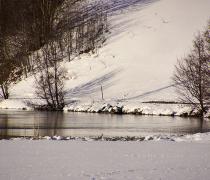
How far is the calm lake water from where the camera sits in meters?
31.7

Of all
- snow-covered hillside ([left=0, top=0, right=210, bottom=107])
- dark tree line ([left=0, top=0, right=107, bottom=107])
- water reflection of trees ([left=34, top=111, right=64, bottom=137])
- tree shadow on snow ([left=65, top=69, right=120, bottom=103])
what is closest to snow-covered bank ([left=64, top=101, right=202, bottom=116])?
snow-covered hillside ([left=0, top=0, right=210, bottom=107])

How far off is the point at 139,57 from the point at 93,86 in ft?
26.7

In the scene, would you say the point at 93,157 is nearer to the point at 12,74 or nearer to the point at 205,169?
the point at 205,169

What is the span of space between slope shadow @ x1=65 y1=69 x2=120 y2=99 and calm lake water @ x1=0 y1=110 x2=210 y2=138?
63.9 feet

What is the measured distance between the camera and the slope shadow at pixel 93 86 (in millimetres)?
62344

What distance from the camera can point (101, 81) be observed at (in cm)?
6475

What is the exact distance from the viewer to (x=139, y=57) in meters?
67.9

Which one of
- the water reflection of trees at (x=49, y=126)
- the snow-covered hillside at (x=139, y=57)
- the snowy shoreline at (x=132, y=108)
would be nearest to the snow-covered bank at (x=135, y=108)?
the snowy shoreline at (x=132, y=108)

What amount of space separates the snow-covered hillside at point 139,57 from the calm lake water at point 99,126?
1322 cm

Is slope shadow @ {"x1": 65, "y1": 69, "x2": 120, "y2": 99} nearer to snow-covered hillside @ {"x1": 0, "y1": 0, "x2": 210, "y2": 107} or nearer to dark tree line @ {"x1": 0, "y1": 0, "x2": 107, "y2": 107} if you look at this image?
snow-covered hillside @ {"x1": 0, "y1": 0, "x2": 210, "y2": 107}

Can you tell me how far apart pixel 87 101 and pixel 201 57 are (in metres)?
15.6

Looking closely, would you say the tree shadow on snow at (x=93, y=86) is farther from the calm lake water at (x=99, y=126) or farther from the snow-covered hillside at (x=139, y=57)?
the calm lake water at (x=99, y=126)

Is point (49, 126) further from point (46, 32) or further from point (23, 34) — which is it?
point (23, 34)

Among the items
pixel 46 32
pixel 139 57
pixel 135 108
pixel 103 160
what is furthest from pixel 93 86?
pixel 103 160
